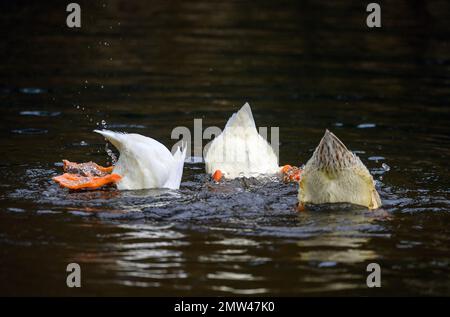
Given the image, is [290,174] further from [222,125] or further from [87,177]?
[222,125]

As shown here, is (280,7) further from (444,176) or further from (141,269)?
(141,269)

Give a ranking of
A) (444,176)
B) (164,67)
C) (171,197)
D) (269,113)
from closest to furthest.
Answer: (171,197) < (444,176) < (269,113) < (164,67)

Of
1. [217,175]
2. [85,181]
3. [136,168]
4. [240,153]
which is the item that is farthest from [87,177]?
[240,153]

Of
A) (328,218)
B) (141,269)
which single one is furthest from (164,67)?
(141,269)

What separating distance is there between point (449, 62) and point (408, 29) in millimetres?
2041

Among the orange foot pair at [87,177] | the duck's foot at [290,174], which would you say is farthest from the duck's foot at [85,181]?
the duck's foot at [290,174]

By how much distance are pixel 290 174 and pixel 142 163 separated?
1432 millimetres

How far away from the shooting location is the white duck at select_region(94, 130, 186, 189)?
7.25 m

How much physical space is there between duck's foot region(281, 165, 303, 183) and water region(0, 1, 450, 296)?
0.45ft

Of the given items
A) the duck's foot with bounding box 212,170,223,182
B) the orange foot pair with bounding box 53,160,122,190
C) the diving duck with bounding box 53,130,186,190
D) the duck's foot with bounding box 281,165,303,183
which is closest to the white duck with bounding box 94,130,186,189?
the diving duck with bounding box 53,130,186,190

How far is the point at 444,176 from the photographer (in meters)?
8.27

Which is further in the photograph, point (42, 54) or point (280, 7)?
point (280, 7)

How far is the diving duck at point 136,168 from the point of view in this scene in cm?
726

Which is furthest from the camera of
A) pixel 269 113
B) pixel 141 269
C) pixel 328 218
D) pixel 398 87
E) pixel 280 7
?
pixel 280 7
